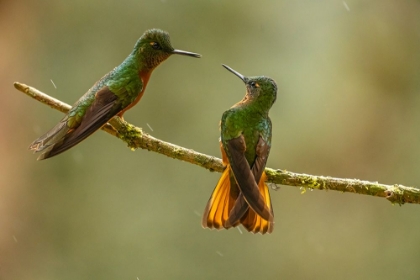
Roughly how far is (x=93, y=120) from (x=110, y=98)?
0.45 ft

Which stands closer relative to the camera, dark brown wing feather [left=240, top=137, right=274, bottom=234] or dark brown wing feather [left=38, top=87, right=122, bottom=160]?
dark brown wing feather [left=38, top=87, right=122, bottom=160]

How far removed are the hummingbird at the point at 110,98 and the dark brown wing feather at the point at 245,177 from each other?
0.35m

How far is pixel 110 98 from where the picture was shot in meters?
1.46

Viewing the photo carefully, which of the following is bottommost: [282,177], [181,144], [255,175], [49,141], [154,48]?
[49,141]

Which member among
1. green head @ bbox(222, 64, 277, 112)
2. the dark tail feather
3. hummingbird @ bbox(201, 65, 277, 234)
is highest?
green head @ bbox(222, 64, 277, 112)

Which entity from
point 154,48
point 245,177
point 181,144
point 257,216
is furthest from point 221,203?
point 181,144

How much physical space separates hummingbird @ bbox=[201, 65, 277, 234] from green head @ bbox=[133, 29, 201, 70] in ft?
0.65

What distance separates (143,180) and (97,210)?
0.48 m

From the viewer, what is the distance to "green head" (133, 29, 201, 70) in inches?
59.0

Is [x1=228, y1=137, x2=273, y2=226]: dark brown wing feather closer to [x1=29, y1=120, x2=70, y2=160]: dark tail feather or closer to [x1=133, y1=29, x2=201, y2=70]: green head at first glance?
[x1=133, y1=29, x2=201, y2=70]: green head

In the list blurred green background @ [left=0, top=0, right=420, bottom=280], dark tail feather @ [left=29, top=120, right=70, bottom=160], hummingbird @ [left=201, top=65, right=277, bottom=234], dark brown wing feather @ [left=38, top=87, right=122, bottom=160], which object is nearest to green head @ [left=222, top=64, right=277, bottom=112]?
hummingbird @ [left=201, top=65, right=277, bottom=234]

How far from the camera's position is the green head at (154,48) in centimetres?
150

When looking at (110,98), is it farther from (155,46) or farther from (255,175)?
(255,175)

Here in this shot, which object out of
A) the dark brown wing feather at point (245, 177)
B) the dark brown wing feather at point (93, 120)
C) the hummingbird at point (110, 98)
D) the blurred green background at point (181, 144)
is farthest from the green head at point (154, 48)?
the blurred green background at point (181, 144)
